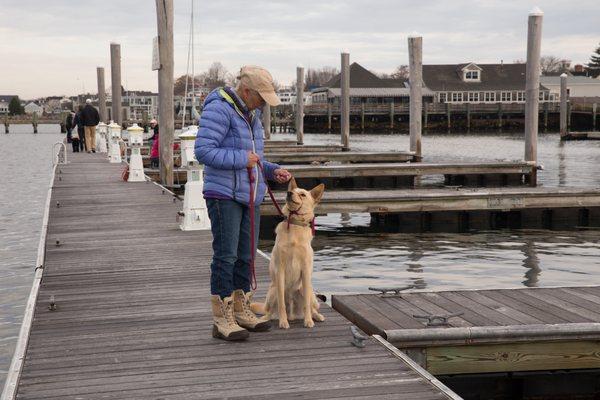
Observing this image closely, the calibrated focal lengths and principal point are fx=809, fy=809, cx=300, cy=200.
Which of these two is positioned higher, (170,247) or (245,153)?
(245,153)

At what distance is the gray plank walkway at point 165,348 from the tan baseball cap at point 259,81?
1741 millimetres

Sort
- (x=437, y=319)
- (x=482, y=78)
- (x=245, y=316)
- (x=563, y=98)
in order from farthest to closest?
(x=482, y=78), (x=563, y=98), (x=437, y=319), (x=245, y=316)

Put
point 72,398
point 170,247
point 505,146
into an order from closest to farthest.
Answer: point 72,398, point 170,247, point 505,146

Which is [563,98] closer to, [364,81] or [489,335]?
[364,81]

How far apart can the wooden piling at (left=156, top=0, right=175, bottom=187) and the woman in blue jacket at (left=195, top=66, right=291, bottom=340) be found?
1054cm

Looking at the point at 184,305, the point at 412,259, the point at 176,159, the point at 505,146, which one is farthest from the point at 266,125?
the point at 184,305

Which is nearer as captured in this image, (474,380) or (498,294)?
(474,380)

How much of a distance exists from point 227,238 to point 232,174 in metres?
0.46

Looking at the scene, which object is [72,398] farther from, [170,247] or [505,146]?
[505,146]

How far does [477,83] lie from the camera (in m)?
101

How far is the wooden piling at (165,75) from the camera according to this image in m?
15.8

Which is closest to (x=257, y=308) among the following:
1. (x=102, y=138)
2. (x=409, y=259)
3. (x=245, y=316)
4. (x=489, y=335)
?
(x=245, y=316)

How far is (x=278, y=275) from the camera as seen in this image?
Result: 5828mm

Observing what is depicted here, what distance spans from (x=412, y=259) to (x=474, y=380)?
750 centimetres
